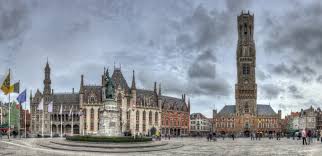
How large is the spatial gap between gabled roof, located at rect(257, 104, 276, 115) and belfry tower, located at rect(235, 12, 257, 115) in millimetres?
8935

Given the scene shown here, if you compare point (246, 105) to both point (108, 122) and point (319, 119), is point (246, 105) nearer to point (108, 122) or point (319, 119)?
point (319, 119)

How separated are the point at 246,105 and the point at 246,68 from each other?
14.6m

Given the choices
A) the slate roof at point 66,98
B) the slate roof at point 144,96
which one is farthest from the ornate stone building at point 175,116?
the slate roof at point 66,98

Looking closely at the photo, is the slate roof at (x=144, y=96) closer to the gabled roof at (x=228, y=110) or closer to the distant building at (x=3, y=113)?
the gabled roof at (x=228, y=110)

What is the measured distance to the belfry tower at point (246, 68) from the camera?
169 m

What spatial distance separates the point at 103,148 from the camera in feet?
152

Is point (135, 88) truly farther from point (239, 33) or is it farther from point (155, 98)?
point (239, 33)

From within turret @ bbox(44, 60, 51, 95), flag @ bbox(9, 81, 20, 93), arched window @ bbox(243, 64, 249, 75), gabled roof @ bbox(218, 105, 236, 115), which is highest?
arched window @ bbox(243, 64, 249, 75)

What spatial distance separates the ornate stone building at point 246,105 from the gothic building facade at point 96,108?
→ 34590mm

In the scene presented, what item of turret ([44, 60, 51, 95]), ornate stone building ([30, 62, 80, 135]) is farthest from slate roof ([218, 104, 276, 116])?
turret ([44, 60, 51, 95])

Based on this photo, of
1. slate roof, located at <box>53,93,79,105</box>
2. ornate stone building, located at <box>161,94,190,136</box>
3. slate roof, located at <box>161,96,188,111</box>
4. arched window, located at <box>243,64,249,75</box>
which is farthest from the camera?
arched window, located at <box>243,64,249,75</box>

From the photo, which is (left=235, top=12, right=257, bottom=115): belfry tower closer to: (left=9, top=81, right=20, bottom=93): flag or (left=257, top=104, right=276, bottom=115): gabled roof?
(left=257, top=104, right=276, bottom=115): gabled roof

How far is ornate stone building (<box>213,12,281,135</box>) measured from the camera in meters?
169

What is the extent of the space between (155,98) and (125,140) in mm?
94001
